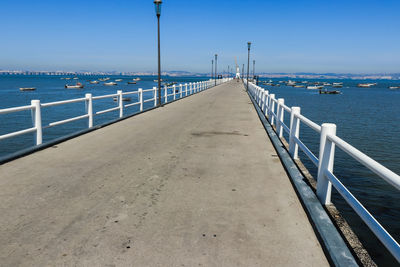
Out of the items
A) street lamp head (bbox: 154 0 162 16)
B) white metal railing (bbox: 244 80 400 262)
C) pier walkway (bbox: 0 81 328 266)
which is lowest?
pier walkway (bbox: 0 81 328 266)

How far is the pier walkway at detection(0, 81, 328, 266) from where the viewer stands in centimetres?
327

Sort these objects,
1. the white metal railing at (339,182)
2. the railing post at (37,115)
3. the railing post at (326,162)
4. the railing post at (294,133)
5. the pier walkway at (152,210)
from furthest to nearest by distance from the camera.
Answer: the railing post at (37,115) < the railing post at (294,133) < the railing post at (326,162) < the pier walkway at (152,210) < the white metal railing at (339,182)

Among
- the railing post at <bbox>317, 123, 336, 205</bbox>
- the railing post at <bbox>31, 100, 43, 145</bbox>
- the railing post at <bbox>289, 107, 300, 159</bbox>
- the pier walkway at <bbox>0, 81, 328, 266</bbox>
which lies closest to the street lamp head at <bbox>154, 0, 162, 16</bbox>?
the railing post at <bbox>31, 100, 43, 145</bbox>

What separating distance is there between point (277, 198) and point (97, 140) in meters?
5.91

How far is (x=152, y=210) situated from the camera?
14.2 ft

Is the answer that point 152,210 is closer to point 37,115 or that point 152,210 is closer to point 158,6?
point 37,115

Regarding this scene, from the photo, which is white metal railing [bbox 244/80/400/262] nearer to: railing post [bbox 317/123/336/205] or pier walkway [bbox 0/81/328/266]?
railing post [bbox 317/123/336/205]

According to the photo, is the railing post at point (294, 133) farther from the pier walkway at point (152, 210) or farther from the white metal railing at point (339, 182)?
the white metal railing at point (339, 182)

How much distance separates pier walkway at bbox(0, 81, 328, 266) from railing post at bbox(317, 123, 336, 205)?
0.40 meters

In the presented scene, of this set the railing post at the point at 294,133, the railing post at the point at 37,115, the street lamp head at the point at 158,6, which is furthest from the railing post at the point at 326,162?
the street lamp head at the point at 158,6

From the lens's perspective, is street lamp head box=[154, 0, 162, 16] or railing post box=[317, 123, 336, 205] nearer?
railing post box=[317, 123, 336, 205]

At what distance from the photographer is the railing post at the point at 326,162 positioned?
4520mm

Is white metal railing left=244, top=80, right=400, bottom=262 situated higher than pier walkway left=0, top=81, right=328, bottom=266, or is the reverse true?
white metal railing left=244, top=80, right=400, bottom=262

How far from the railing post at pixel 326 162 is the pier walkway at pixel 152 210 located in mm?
400
